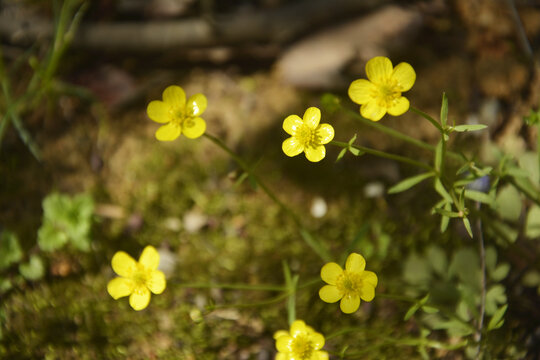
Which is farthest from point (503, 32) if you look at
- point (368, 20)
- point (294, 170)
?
point (294, 170)

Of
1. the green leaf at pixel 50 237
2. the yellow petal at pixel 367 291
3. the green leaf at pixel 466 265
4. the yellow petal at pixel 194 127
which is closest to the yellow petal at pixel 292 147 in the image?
the yellow petal at pixel 194 127

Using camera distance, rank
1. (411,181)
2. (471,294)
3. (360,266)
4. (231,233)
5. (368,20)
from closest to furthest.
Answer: (360,266) < (411,181) < (471,294) < (231,233) < (368,20)

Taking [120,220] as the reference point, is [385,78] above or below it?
below

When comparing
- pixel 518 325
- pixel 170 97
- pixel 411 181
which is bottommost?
pixel 518 325

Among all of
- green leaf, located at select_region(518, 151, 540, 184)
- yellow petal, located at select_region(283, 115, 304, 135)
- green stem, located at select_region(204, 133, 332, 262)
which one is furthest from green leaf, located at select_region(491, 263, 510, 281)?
yellow petal, located at select_region(283, 115, 304, 135)

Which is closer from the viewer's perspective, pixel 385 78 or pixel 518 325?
pixel 385 78

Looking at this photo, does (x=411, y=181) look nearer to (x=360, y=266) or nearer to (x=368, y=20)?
(x=360, y=266)

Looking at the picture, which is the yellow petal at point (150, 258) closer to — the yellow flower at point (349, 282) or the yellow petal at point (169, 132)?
the yellow petal at point (169, 132)

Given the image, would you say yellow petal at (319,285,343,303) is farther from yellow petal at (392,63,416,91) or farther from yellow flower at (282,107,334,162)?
yellow petal at (392,63,416,91)
